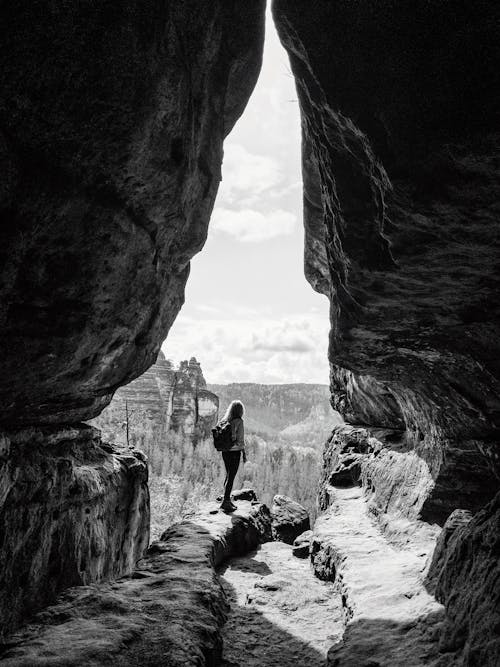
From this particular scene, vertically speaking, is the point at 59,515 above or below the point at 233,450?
below

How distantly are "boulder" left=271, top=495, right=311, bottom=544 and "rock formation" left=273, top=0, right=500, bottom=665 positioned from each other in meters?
4.30

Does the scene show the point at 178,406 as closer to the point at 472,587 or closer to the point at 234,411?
the point at 234,411

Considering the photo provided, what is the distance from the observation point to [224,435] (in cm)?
1121

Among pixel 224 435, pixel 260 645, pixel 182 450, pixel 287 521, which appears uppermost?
pixel 224 435

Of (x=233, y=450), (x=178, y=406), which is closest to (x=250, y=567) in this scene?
(x=233, y=450)

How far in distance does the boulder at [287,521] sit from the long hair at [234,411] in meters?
4.13

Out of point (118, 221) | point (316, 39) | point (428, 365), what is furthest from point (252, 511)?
point (316, 39)

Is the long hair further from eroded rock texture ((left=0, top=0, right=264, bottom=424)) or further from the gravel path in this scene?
eroded rock texture ((left=0, top=0, right=264, bottom=424))

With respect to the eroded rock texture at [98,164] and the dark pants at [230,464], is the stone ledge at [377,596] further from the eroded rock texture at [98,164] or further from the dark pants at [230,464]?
the eroded rock texture at [98,164]

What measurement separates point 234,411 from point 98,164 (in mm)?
7860

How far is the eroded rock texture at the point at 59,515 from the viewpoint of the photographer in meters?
6.11

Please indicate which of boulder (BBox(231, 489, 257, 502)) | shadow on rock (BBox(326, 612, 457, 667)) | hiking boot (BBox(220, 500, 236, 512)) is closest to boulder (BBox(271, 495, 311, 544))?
boulder (BBox(231, 489, 257, 502))

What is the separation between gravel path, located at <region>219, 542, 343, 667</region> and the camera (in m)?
5.00

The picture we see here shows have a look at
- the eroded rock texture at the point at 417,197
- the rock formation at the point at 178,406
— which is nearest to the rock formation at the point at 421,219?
the eroded rock texture at the point at 417,197
